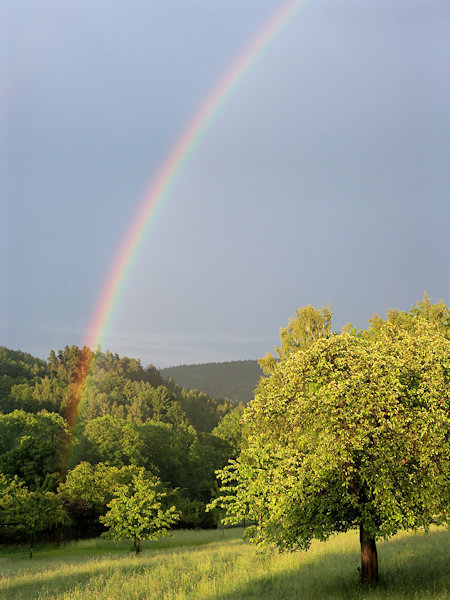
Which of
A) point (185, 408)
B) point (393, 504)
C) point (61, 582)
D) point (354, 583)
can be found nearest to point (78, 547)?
point (61, 582)

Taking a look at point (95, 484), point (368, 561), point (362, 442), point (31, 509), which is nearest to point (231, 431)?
point (95, 484)

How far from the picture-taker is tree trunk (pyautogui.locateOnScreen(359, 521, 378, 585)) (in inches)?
697

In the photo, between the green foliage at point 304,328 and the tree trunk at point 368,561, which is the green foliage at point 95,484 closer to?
the green foliage at point 304,328

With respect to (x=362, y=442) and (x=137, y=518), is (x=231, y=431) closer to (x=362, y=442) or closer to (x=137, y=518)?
(x=137, y=518)

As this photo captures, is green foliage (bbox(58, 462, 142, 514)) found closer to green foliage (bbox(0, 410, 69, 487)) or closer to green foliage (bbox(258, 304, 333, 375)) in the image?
green foliage (bbox(0, 410, 69, 487))

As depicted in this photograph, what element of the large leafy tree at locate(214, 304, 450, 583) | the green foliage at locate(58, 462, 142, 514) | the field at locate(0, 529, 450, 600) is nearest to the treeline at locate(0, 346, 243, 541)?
the green foliage at locate(58, 462, 142, 514)

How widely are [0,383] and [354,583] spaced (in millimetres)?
151197

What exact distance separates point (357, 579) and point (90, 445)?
79.0m

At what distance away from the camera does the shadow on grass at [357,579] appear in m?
16.5

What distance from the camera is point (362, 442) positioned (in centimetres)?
1552

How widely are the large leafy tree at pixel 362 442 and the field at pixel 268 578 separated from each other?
70.0 inches

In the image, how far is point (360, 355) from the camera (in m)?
16.6

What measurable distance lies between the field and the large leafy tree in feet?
5.83

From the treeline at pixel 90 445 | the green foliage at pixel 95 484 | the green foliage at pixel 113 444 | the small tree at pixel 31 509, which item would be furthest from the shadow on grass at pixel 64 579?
the green foliage at pixel 113 444
